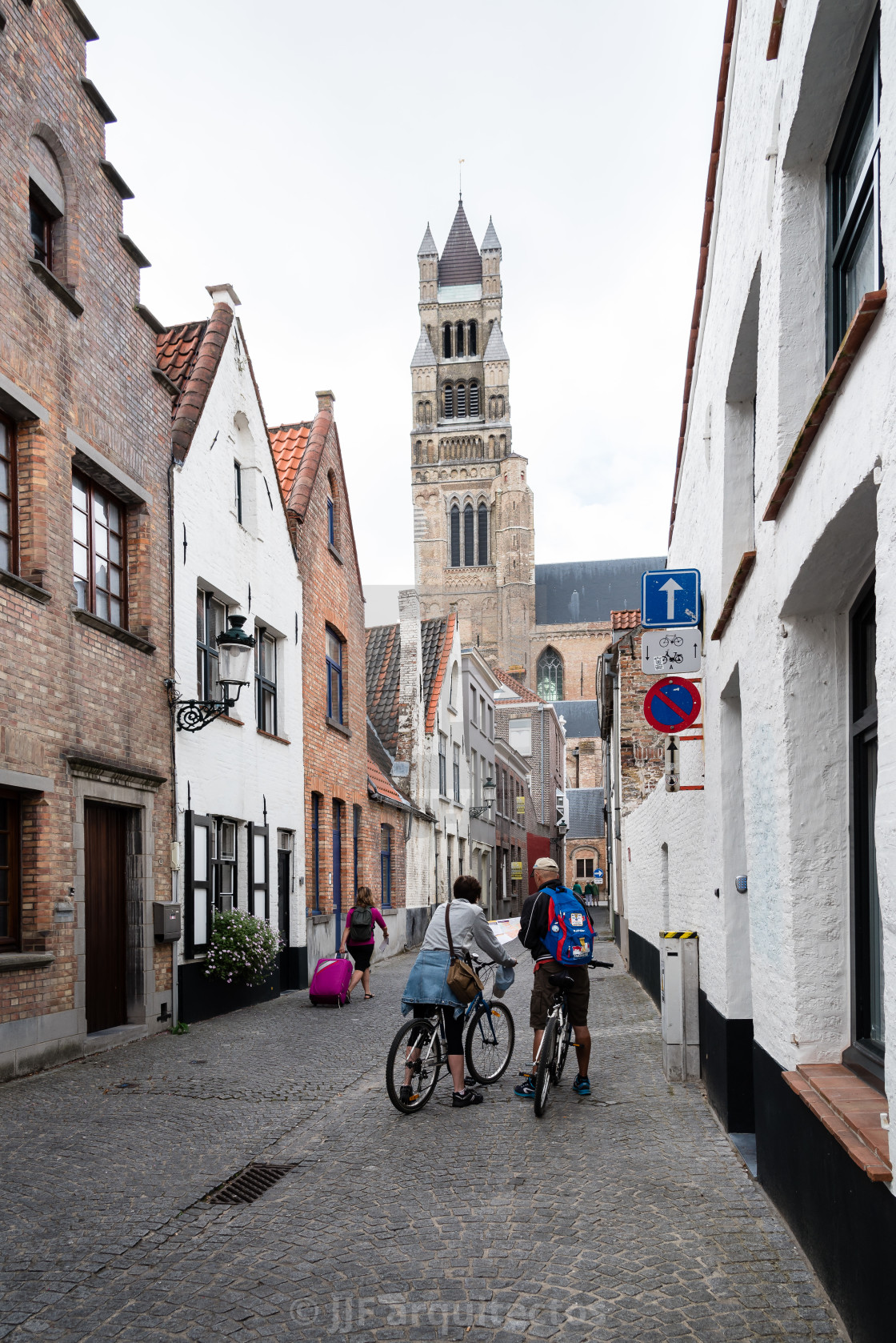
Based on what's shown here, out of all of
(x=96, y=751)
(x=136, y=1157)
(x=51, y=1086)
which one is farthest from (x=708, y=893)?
(x=96, y=751)

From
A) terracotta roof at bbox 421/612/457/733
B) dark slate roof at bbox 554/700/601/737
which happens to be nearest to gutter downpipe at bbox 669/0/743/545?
terracotta roof at bbox 421/612/457/733

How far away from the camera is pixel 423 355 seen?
3504 inches

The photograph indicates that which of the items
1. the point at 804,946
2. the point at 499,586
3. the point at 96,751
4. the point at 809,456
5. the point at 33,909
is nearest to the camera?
the point at 809,456

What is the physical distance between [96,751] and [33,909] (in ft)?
5.46

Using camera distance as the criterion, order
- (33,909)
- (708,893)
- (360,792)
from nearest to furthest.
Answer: (708,893)
(33,909)
(360,792)

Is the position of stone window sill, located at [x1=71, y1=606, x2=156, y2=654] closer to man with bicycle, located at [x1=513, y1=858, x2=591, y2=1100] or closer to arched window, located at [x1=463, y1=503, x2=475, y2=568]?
man with bicycle, located at [x1=513, y1=858, x2=591, y2=1100]

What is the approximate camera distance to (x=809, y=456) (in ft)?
14.9

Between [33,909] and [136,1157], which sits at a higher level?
[33,909]

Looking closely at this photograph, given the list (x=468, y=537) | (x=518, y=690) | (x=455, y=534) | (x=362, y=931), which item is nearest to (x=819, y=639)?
(x=362, y=931)

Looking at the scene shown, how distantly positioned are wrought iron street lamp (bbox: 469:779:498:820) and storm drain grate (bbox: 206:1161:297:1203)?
96.5ft

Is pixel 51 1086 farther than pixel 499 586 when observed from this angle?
No

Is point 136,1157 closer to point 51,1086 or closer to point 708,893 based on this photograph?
point 51,1086

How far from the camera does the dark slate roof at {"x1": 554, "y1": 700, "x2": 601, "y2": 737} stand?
75.7 m

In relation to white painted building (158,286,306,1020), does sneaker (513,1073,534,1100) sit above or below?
below
